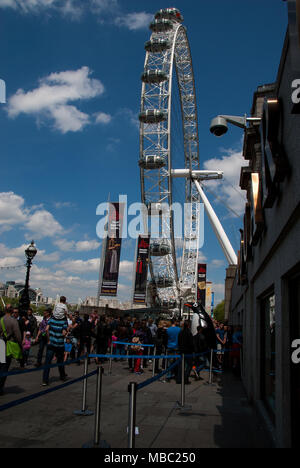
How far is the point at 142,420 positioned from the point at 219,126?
6.31 metres

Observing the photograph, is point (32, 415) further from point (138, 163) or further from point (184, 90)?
point (184, 90)

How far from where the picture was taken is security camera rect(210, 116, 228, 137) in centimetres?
912

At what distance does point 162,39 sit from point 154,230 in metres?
23.2

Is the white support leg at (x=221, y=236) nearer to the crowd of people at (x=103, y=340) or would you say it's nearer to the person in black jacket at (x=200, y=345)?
the crowd of people at (x=103, y=340)

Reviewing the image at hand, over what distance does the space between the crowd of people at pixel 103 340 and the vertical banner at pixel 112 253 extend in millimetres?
12179

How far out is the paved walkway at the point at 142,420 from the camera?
18.8ft

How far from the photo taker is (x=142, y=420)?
7.08 meters

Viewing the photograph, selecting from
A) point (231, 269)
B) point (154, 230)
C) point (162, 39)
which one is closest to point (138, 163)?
point (154, 230)

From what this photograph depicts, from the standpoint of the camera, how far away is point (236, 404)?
9.10 meters

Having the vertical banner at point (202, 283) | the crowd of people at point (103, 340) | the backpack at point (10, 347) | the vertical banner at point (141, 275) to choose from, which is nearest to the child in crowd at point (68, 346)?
the crowd of people at point (103, 340)

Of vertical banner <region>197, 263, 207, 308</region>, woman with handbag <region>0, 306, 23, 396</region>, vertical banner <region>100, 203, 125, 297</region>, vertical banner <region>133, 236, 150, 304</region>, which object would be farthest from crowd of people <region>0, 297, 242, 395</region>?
vertical banner <region>197, 263, 207, 308</region>

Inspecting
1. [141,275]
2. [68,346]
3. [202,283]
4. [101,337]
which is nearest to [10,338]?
[68,346]

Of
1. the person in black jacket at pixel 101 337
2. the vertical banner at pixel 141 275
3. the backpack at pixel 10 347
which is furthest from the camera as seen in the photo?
the vertical banner at pixel 141 275

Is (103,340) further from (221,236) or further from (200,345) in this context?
(221,236)
